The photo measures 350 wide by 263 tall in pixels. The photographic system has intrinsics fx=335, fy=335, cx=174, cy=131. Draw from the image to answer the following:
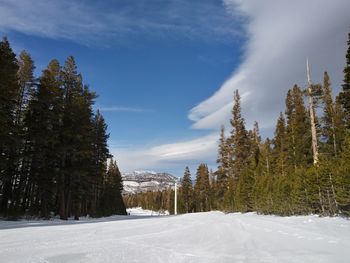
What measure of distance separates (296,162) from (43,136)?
86.6 ft

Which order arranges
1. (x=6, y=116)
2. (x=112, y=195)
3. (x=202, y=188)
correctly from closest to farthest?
(x=6, y=116), (x=112, y=195), (x=202, y=188)

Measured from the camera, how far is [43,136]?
2466cm

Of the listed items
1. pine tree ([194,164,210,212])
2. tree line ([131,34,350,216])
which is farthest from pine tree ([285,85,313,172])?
pine tree ([194,164,210,212])

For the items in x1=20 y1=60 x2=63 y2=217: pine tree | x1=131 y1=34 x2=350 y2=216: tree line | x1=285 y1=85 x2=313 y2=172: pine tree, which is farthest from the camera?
x1=285 y1=85 x2=313 y2=172: pine tree

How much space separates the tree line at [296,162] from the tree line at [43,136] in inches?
628

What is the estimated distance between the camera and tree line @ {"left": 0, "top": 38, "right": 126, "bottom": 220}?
72.2ft

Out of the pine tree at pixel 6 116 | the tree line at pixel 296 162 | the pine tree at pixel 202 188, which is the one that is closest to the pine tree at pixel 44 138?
the pine tree at pixel 6 116

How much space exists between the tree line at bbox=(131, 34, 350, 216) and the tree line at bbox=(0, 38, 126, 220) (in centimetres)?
1595

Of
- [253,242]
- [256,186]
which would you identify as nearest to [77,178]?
[256,186]

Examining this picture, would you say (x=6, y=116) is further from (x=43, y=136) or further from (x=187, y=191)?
(x=187, y=191)

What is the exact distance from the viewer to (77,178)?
28.3 m

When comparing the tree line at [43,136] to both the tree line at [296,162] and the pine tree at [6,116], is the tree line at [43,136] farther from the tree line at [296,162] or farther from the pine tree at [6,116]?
the tree line at [296,162]

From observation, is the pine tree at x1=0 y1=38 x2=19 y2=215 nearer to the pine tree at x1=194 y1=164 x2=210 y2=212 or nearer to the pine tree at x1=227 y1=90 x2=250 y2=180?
the pine tree at x1=227 y1=90 x2=250 y2=180

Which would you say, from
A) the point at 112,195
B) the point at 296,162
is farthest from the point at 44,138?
the point at 112,195
